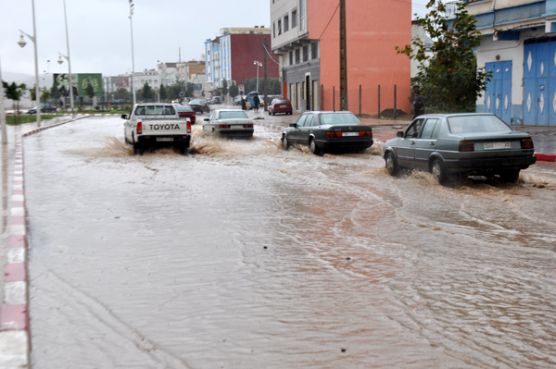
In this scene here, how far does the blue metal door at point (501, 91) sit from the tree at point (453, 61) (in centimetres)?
757

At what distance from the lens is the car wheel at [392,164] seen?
48.9ft

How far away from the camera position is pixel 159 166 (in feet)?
60.4

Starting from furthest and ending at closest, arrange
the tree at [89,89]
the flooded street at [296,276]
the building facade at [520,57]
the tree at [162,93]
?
the tree at [162,93] → the tree at [89,89] → the building facade at [520,57] → the flooded street at [296,276]

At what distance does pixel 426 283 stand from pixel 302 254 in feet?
5.67

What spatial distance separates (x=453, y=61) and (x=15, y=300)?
17600mm

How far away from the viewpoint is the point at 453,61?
829 inches

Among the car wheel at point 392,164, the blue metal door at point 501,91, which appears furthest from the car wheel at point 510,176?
the blue metal door at point 501,91

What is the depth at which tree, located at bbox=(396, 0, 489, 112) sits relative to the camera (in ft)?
69.1

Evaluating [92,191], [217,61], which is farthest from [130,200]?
[217,61]

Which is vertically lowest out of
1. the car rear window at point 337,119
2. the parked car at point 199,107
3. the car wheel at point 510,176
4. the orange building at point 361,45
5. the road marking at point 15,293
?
the road marking at point 15,293

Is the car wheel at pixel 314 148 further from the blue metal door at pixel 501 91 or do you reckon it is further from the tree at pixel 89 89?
the tree at pixel 89 89

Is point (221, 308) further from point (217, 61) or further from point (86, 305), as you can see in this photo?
point (217, 61)

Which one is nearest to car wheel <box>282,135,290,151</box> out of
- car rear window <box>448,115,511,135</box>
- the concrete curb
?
car rear window <box>448,115,511,135</box>

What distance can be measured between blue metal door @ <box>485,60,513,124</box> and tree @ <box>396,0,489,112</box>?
7571 mm
